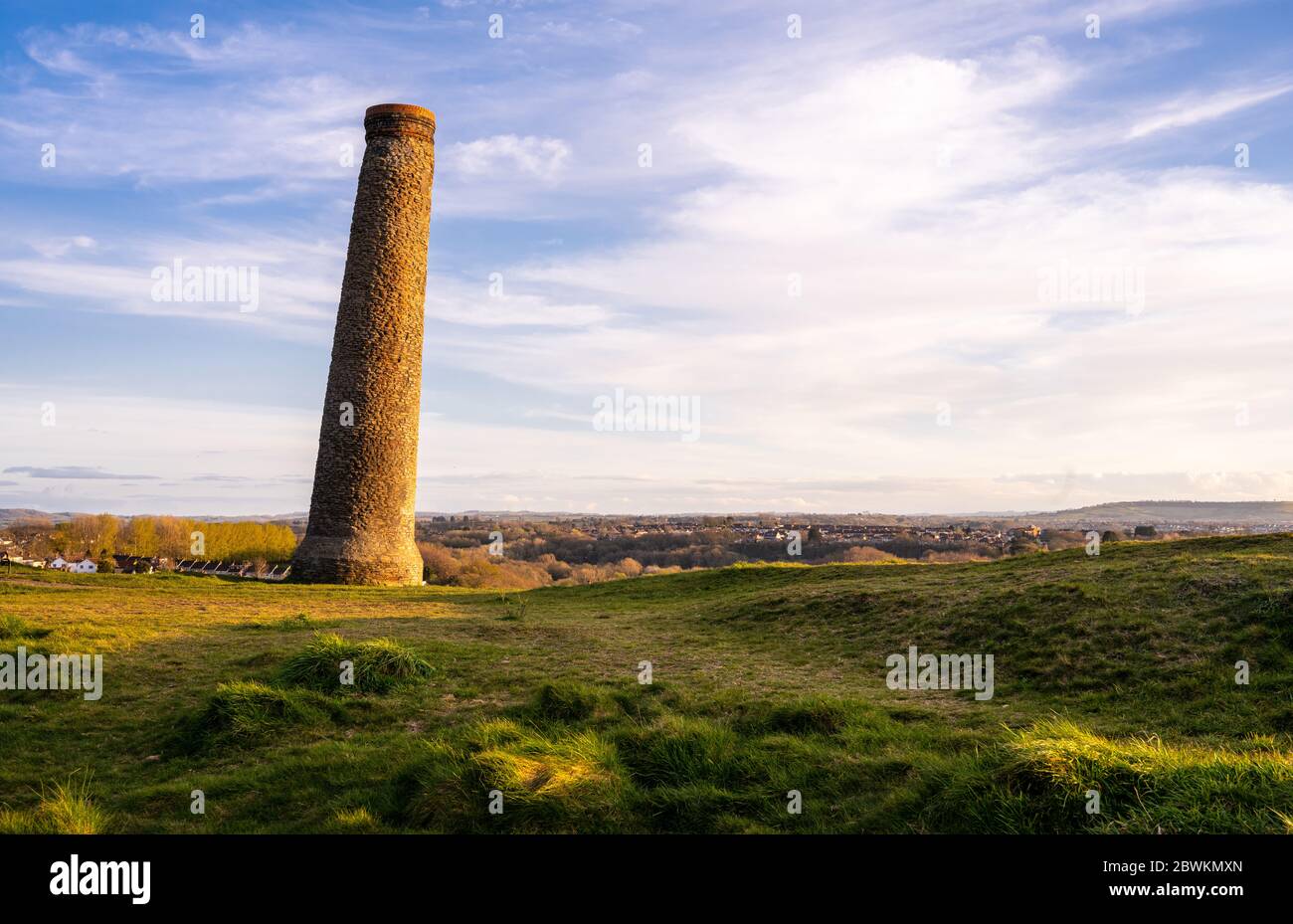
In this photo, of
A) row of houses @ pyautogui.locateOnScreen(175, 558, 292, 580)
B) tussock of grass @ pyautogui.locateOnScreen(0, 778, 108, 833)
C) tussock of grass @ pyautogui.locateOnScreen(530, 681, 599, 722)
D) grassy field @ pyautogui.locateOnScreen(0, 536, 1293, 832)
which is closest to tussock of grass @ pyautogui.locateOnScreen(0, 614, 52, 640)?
grassy field @ pyautogui.locateOnScreen(0, 536, 1293, 832)

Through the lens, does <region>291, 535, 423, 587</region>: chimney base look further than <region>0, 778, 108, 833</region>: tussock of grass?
Yes

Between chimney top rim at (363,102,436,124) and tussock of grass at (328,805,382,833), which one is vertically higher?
chimney top rim at (363,102,436,124)

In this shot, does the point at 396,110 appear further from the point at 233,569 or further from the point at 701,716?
the point at 701,716

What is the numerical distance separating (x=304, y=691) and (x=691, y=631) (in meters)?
8.94

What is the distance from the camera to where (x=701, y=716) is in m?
8.27

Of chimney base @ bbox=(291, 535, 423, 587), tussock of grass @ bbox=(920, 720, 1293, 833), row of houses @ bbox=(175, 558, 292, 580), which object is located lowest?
row of houses @ bbox=(175, 558, 292, 580)

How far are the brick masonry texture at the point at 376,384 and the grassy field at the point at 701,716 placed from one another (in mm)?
10072

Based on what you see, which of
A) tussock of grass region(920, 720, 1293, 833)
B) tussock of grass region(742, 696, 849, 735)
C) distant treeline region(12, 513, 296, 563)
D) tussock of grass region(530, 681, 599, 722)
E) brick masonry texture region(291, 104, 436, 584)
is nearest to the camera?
tussock of grass region(920, 720, 1293, 833)

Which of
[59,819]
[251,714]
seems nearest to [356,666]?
[251,714]

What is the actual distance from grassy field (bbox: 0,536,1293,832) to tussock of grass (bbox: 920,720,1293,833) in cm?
2

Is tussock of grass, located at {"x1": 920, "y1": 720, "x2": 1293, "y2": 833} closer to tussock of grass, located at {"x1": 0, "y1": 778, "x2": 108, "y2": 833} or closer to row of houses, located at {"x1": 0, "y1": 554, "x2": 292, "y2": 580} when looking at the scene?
tussock of grass, located at {"x1": 0, "y1": 778, "x2": 108, "y2": 833}

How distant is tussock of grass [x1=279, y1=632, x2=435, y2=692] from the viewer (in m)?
9.34

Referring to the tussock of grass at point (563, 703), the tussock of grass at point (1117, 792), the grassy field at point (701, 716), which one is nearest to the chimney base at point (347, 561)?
the grassy field at point (701, 716)
